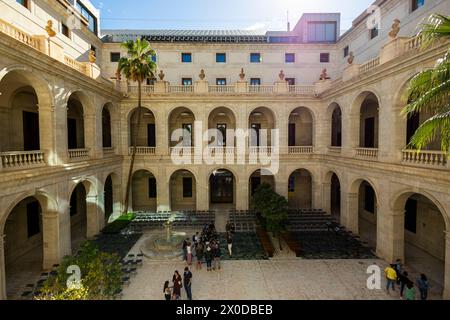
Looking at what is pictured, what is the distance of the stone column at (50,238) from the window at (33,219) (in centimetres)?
379

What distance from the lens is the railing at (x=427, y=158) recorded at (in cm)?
1102

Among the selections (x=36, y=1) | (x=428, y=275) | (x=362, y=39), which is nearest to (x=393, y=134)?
(x=428, y=275)

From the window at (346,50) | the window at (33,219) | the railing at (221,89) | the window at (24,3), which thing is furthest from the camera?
the window at (346,50)

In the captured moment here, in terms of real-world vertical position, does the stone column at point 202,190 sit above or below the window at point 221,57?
below

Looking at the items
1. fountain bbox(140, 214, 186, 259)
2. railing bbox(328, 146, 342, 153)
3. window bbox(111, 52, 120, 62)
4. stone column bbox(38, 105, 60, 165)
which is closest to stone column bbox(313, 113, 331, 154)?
railing bbox(328, 146, 342, 153)

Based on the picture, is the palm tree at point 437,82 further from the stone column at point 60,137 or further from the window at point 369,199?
the window at point 369,199

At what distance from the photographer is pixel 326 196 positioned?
23.5 metres

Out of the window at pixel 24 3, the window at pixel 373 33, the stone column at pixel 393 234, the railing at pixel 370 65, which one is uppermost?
the window at pixel 373 33

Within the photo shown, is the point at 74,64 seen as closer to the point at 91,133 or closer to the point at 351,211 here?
the point at 91,133

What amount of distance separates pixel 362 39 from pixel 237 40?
13249 millimetres

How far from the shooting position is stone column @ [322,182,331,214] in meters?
23.4

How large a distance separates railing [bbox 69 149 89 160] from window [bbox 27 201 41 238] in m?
4.72

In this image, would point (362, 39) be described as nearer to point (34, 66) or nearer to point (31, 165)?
point (34, 66)

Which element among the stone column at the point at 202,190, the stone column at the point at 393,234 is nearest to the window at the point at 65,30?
the stone column at the point at 202,190
